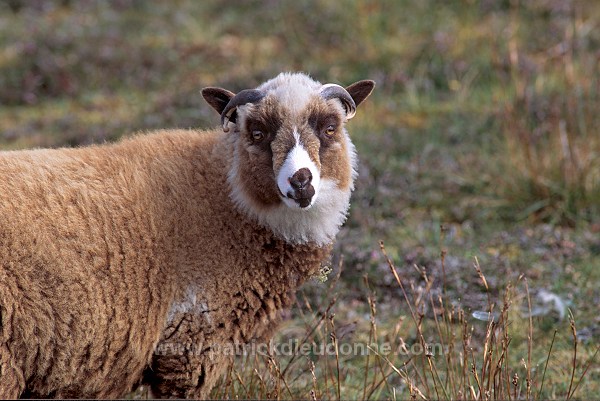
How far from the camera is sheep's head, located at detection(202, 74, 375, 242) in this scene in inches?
169

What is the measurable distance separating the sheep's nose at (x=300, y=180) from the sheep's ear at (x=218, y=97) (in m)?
0.76

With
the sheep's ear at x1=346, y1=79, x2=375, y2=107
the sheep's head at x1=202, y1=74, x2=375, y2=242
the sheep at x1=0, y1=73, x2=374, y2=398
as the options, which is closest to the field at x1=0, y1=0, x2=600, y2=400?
the sheep at x1=0, y1=73, x2=374, y2=398

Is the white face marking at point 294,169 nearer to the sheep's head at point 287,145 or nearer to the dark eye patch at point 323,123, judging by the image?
the sheep's head at point 287,145

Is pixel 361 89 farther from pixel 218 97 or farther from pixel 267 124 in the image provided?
pixel 218 97

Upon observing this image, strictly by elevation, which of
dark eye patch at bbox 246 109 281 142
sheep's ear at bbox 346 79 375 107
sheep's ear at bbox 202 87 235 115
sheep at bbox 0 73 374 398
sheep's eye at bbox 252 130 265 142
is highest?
sheep's ear at bbox 346 79 375 107

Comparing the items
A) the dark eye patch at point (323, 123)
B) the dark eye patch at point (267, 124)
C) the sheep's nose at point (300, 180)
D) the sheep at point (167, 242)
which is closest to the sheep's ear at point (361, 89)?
the sheep at point (167, 242)

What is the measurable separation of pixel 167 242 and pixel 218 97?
35.8 inches

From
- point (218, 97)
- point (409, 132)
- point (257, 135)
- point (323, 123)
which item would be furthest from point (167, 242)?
point (409, 132)

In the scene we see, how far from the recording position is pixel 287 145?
4.29 metres

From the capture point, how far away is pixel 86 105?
975cm

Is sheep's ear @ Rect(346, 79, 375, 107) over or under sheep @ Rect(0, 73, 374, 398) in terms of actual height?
over

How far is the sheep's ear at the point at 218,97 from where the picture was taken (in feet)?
15.1

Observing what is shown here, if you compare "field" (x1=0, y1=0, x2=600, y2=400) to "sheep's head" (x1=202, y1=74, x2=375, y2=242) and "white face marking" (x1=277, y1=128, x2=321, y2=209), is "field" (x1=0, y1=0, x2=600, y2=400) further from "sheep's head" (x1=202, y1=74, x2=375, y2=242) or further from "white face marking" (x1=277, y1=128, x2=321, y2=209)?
"white face marking" (x1=277, y1=128, x2=321, y2=209)

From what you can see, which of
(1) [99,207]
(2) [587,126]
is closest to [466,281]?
(2) [587,126]
